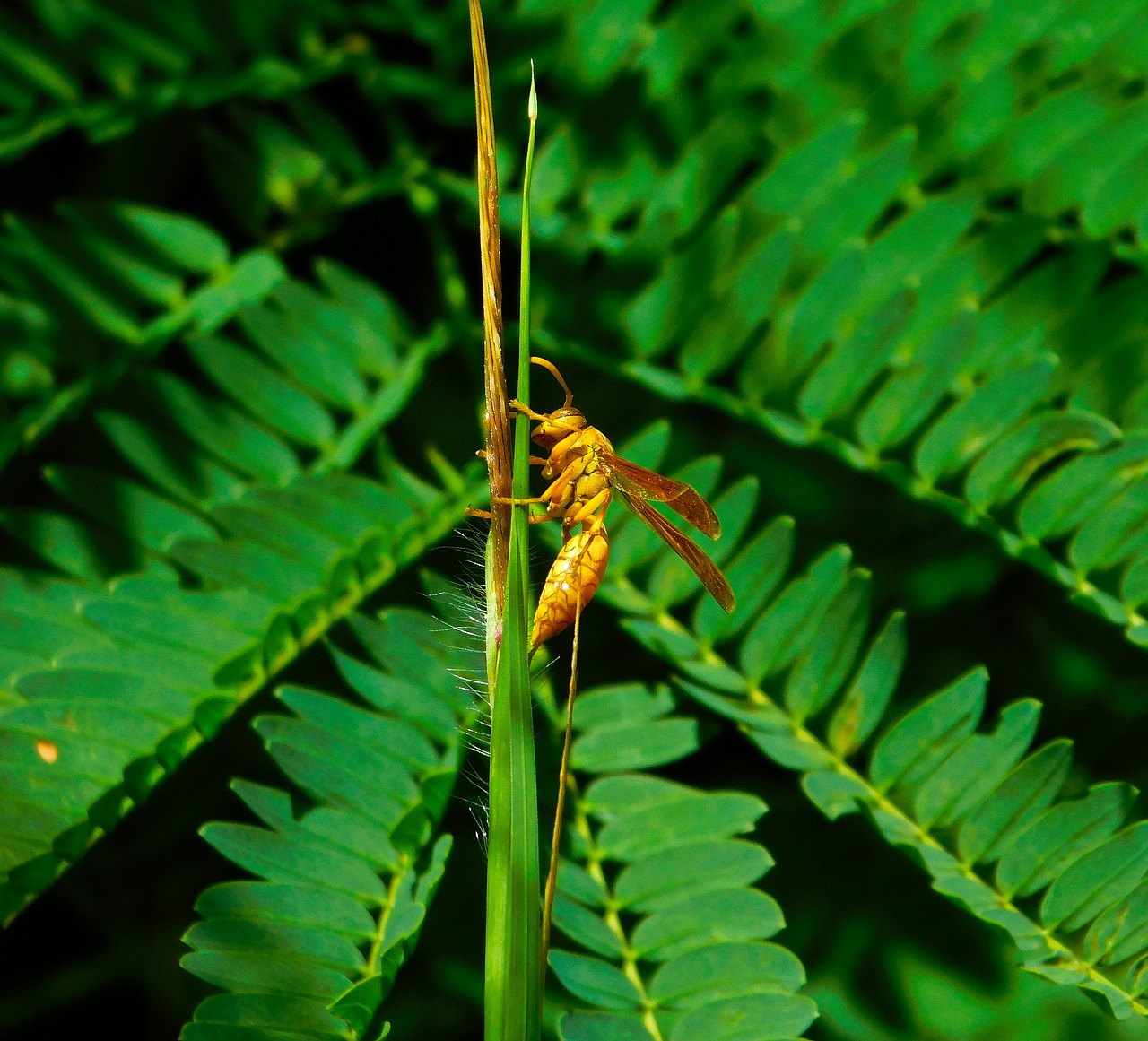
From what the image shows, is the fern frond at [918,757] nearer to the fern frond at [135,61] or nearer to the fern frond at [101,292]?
the fern frond at [101,292]

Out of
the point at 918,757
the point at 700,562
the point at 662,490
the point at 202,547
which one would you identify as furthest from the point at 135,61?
the point at 918,757

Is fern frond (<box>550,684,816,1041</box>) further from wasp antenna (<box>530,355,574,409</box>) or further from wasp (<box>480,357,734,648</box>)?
A: wasp antenna (<box>530,355,574,409</box>)

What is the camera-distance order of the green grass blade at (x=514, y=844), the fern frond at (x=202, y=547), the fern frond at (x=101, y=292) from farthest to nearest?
the fern frond at (x=101, y=292)
the fern frond at (x=202, y=547)
the green grass blade at (x=514, y=844)

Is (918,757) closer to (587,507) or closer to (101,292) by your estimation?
(587,507)

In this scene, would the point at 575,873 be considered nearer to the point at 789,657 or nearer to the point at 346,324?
the point at 789,657

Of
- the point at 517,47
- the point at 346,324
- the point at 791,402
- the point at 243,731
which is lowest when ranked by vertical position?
the point at 243,731

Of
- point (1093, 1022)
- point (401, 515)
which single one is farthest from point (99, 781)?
point (1093, 1022)

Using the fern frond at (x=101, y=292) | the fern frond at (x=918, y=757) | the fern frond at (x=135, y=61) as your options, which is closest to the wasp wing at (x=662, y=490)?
the fern frond at (x=918, y=757)
